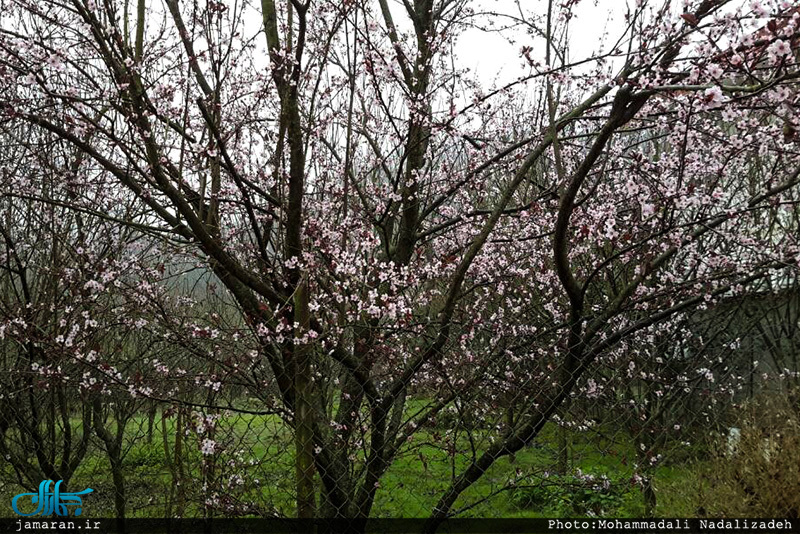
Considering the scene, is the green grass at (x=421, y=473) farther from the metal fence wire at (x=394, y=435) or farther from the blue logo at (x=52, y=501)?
the blue logo at (x=52, y=501)

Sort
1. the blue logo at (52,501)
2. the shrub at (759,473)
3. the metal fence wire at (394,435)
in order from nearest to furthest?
the shrub at (759,473), the metal fence wire at (394,435), the blue logo at (52,501)

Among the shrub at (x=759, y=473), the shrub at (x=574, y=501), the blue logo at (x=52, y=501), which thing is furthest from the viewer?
the shrub at (x=574, y=501)

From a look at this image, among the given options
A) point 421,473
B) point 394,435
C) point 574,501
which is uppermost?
point 394,435

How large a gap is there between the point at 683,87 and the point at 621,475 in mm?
3309

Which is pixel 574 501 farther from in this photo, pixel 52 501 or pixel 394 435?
pixel 52 501

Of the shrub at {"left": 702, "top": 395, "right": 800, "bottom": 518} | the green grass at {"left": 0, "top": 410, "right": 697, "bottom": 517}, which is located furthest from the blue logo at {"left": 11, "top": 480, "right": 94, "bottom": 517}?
the shrub at {"left": 702, "top": 395, "right": 800, "bottom": 518}

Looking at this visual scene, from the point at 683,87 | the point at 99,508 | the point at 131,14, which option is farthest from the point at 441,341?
the point at 99,508

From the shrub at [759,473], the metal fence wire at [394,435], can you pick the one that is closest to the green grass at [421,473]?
the metal fence wire at [394,435]

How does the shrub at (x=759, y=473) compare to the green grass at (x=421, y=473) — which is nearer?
the shrub at (x=759, y=473)

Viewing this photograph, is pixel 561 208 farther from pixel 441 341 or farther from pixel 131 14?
pixel 131 14

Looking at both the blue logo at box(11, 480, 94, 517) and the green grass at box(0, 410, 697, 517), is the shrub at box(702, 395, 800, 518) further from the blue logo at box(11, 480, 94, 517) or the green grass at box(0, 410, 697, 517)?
the blue logo at box(11, 480, 94, 517)

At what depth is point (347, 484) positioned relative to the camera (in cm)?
313

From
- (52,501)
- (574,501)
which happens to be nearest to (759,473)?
(574,501)

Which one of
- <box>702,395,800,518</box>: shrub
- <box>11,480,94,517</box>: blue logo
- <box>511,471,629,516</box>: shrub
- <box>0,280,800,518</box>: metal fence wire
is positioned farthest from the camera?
<box>511,471,629,516</box>: shrub
